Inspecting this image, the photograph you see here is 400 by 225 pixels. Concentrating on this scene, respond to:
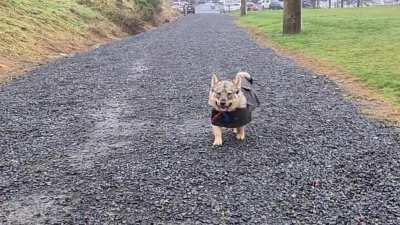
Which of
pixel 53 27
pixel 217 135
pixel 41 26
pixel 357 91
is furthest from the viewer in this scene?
pixel 53 27

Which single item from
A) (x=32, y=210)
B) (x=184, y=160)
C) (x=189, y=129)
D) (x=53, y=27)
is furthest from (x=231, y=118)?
(x=53, y=27)

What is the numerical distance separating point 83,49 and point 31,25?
2004 millimetres

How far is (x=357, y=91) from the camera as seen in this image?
9734mm

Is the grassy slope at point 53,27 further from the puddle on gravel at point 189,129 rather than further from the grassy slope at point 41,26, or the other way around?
the puddle on gravel at point 189,129

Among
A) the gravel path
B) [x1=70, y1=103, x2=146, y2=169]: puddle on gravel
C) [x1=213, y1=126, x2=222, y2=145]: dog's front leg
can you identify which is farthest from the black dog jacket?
[x1=70, y1=103, x2=146, y2=169]: puddle on gravel

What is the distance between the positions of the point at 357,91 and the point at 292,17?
44.3 feet

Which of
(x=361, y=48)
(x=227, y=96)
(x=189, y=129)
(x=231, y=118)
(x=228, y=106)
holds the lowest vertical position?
(x=361, y=48)

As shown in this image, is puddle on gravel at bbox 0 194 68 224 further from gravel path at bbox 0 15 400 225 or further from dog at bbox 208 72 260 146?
dog at bbox 208 72 260 146

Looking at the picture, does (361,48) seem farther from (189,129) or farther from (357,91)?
(189,129)

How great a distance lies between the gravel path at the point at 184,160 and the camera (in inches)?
173

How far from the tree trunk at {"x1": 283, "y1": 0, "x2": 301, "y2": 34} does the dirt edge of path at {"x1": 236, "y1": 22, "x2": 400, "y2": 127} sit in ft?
23.2

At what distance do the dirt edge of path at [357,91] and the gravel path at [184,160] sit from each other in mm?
275

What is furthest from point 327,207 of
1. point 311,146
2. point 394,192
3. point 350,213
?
point 311,146

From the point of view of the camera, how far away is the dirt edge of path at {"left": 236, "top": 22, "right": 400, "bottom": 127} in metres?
7.81
